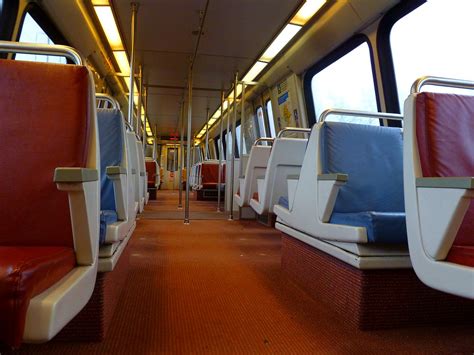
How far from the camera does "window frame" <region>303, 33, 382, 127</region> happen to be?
14.0 feet

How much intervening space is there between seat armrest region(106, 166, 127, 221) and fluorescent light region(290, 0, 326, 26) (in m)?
3.41

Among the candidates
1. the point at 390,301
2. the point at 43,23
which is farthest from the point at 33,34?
the point at 390,301

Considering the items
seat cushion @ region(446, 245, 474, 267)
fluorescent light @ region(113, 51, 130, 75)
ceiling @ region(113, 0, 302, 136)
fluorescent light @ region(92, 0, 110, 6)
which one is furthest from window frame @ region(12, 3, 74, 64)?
seat cushion @ region(446, 245, 474, 267)

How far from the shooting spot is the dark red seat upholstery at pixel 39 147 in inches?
43.3

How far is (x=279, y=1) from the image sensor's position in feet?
13.5

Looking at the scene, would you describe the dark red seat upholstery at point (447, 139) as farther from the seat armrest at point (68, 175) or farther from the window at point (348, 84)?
the window at point (348, 84)

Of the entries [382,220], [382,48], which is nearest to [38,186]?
[382,220]

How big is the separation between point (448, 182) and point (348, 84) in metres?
4.16

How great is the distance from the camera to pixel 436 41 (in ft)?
10.7

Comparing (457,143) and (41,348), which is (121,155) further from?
(457,143)

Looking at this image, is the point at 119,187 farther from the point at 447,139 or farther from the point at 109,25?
the point at 109,25

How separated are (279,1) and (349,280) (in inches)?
137

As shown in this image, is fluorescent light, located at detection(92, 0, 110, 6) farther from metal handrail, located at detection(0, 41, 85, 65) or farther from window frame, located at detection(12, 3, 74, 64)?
metal handrail, located at detection(0, 41, 85, 65)

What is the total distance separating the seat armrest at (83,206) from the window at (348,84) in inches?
132
